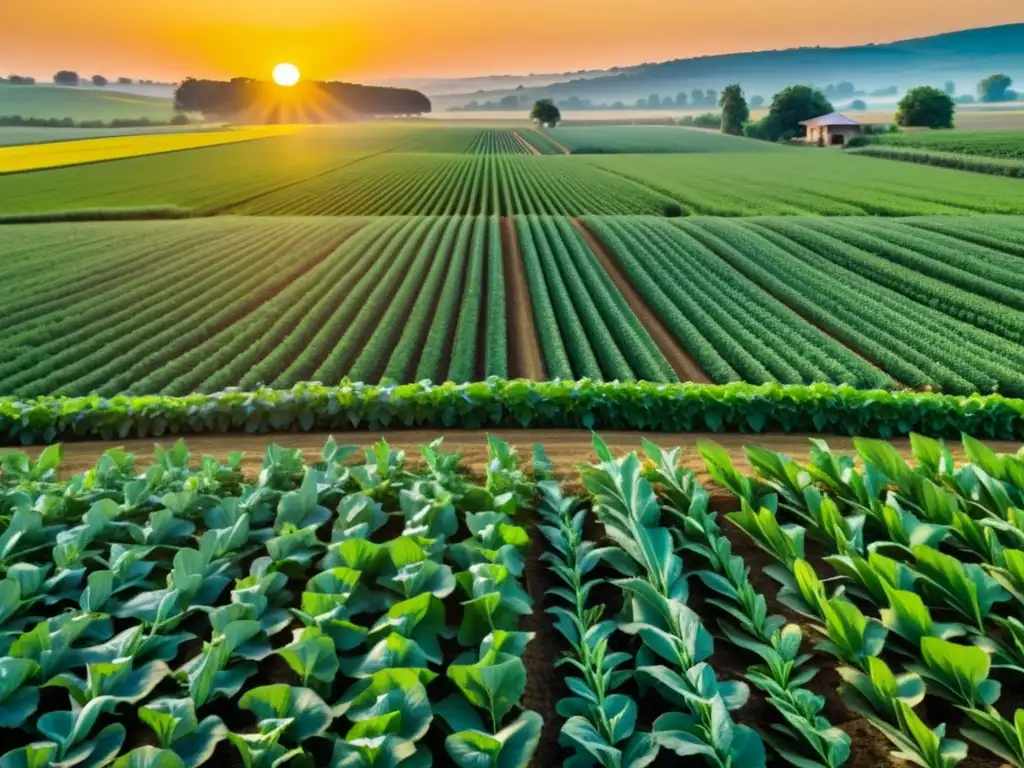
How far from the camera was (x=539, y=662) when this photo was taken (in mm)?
4148

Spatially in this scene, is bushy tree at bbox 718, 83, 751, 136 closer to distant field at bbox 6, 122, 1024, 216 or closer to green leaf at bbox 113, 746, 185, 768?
distant field at bbox 6, 122, 1024, 216

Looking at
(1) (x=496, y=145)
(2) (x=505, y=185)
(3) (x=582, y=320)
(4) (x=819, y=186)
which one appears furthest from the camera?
(1) (x=496, y=145)

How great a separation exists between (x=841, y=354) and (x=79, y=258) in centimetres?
2481

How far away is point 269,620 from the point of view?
4.18 m

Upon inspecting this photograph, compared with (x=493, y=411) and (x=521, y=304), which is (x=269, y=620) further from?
(x=521, y=304)

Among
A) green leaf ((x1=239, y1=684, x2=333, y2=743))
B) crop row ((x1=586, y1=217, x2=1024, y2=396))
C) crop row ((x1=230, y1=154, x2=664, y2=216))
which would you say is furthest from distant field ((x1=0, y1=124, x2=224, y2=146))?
green leaf ((x1=239, y1=684, x2=333, y2=743))

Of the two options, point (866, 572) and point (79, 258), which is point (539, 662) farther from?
point (79, 258)

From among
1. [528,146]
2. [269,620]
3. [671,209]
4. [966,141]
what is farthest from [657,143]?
[269,620]

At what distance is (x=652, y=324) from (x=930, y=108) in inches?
2879

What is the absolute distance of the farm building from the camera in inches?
3073

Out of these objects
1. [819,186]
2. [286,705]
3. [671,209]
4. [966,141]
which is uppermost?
[966,141]

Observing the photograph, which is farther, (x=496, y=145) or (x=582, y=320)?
(x=496, y=145)

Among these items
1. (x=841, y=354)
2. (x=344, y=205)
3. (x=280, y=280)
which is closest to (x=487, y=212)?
(x=344, y=205)

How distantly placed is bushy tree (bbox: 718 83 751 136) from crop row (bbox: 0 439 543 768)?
4262 inches
